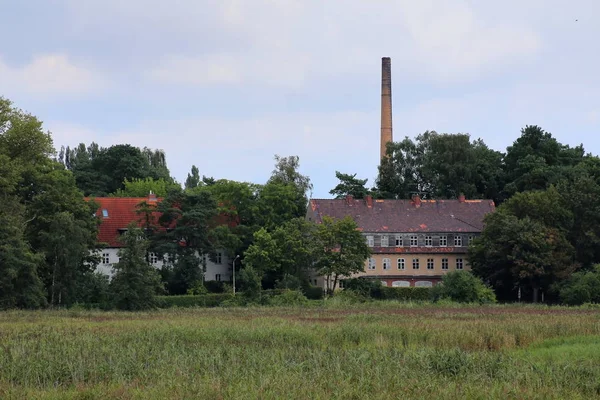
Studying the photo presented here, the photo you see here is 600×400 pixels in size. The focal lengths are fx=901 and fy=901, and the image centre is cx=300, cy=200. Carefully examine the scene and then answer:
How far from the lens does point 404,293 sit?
76125mm

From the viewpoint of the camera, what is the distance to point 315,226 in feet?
252

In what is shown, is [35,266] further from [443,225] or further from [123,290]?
[443,225]

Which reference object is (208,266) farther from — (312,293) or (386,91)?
(386,91)

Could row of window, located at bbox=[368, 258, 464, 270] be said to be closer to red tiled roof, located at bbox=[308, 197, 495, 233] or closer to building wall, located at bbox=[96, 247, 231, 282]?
red tiled roof, located at bbox=[308, 197, 495, 233]

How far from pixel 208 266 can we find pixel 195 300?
1396 centimetres

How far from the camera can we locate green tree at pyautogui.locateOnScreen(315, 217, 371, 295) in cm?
7256

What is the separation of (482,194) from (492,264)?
81.1 ft

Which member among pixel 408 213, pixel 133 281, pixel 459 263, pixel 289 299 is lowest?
pixel 289 299

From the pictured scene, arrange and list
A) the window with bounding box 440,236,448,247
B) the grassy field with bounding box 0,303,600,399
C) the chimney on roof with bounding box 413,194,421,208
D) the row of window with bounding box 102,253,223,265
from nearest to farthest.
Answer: the grassy field with bounding box 0,303,600,399 → the row of window with bounding box 102,253,223,265 → the window with bounding box 440,236,448,247 → the chimney on roof with bounding box 413,194,421,208

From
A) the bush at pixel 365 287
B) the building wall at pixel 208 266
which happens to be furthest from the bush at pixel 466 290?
the building wall at pixel 208 266

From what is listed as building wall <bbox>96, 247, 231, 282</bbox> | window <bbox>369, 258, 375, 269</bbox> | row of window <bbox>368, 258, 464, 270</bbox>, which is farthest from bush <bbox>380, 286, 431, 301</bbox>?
building wall <bbox>96, 247, 231, 282</bbox>

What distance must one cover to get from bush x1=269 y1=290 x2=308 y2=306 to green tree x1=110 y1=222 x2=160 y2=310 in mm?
10350

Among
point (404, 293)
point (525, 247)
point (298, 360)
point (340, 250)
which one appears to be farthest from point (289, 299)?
point (298, 360)

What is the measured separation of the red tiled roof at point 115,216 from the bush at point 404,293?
837 inches
